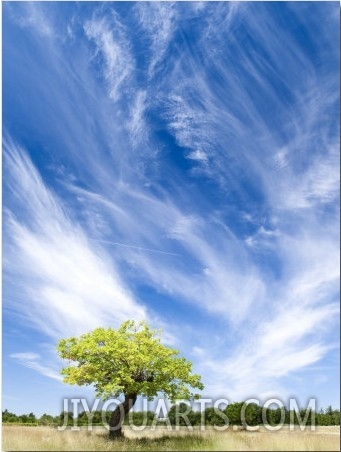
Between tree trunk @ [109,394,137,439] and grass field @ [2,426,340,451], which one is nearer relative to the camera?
grass field @ [2,426,340,451]

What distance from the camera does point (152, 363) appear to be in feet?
58.3

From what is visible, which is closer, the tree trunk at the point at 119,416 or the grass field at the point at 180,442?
the grass field at the point at 180,442

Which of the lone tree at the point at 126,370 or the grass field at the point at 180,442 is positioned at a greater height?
the lone tree at the point at 126,370

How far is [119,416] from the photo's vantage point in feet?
56.7

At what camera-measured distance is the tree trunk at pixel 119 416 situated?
16798mm

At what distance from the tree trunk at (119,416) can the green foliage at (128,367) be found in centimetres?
34

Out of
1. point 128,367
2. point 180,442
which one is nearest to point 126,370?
point 128,367

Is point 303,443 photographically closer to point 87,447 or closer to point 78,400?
point 87,447

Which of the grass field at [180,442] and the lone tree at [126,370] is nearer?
the grass field at [180,442]

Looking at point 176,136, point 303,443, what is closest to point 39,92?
point 176,136

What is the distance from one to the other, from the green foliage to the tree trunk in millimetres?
338

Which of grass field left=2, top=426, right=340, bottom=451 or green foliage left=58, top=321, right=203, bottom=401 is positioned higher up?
green foliage left=58, top=321, right=203, bottom=401

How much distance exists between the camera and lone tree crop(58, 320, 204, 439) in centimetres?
1723

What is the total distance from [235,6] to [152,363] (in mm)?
13373
